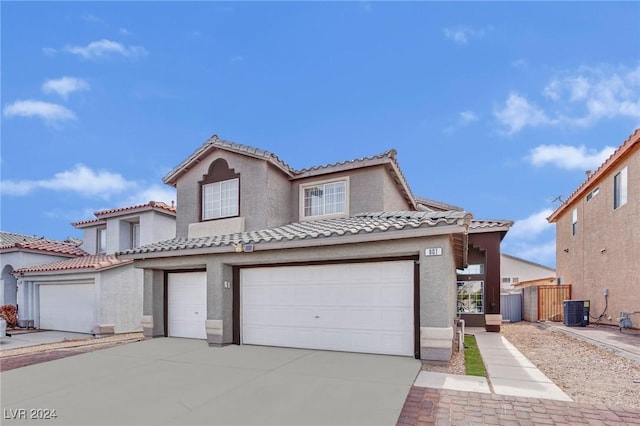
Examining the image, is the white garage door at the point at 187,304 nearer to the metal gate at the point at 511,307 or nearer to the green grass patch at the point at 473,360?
the green grass patch at the point at 473,360

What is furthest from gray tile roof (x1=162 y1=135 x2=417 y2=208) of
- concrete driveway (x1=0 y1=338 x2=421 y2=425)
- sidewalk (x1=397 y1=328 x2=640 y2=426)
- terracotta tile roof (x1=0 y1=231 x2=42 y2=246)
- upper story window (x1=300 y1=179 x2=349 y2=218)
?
terracotta tile roof (x1=0 y1=231 x2=42 y2=246)

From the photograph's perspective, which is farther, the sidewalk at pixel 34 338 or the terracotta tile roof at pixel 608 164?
the sidewalk at pixel 34 338

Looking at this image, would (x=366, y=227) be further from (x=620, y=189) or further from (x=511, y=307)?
(x=511, y=307)

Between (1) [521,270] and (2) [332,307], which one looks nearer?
(2) [332,307]

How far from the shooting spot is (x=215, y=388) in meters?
6.93

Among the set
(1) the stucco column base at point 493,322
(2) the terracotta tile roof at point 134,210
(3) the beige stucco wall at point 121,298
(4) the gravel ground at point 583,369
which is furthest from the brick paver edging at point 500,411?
(2) the terracotta tile roof at point 134,210

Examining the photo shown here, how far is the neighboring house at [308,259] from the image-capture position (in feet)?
29.4

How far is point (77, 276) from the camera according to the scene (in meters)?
17.3

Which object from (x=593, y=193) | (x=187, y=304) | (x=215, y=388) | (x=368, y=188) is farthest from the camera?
(x=593, y=193)

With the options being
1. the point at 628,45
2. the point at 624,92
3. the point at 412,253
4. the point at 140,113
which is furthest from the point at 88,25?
the point at 624,92

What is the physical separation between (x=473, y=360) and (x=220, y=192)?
1032cm

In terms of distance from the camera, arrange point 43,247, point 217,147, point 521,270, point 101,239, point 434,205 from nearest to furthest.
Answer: point 217,147 → point 43,247 → point 434,205 → point 101,239 → point 521,270

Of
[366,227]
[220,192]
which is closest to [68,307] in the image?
[220,192]

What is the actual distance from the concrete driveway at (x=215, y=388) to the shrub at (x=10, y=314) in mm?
13052
